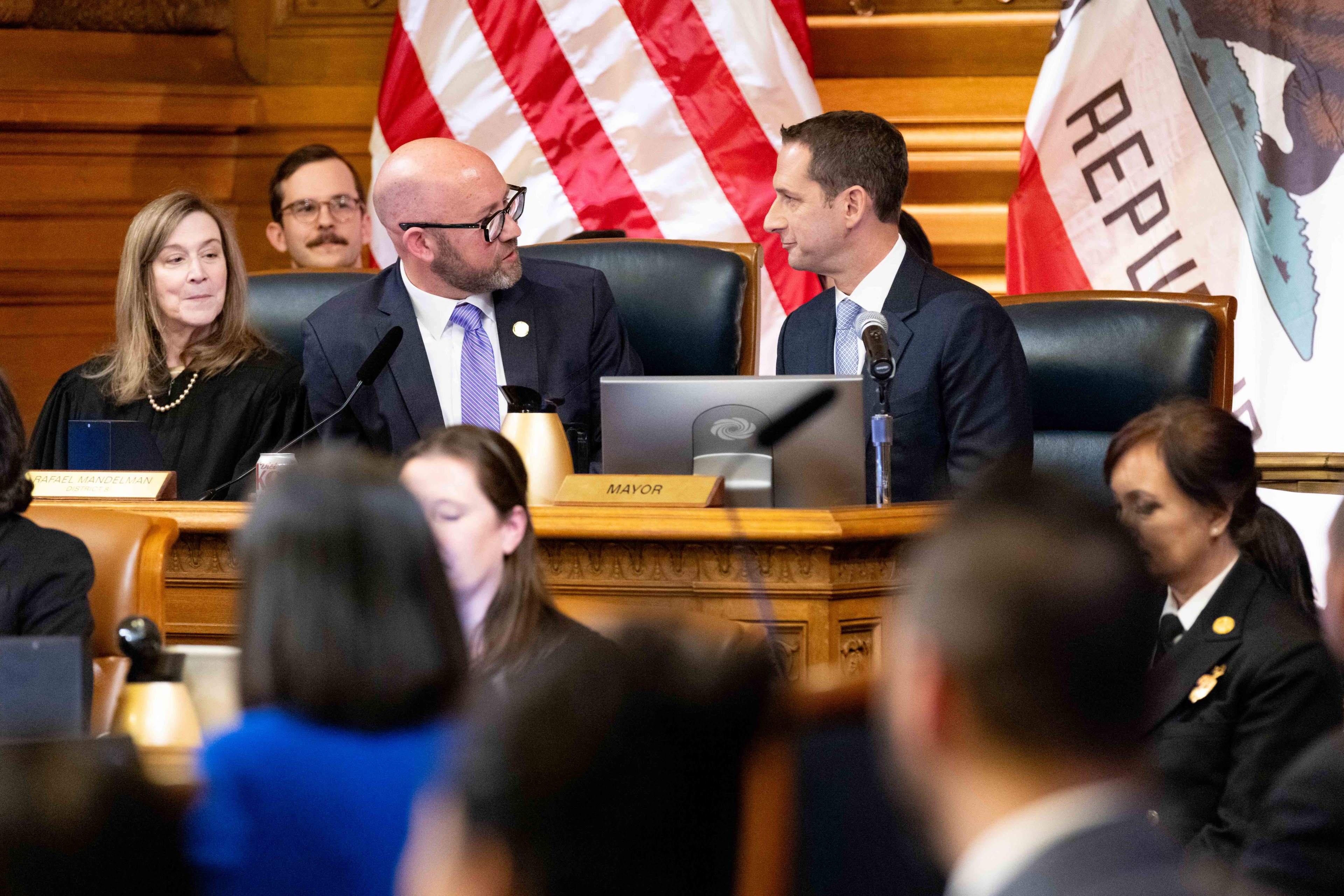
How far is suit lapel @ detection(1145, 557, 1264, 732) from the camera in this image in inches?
76.0

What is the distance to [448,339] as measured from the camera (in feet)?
11.3

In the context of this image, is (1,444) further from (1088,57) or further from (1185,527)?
(1088,57)

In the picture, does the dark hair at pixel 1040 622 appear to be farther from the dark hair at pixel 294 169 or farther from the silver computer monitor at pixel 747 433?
the dark hair at pixel 294 169

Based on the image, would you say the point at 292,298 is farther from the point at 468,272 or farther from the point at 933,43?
the point at 933,43

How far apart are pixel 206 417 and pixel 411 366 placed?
1.45 ft

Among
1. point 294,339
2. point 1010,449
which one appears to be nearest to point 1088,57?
point 1010,449

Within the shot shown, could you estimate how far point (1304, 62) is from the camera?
4.04 m

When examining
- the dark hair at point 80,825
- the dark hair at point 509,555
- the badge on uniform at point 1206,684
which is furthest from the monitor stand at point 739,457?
the dark hair at point 80,825

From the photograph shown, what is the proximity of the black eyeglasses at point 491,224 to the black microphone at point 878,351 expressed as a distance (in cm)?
101

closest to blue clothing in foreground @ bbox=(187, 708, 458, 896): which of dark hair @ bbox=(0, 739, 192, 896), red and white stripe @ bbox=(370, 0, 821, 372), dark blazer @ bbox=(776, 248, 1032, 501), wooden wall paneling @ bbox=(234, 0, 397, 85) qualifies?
dark hair @ bbox=(0, 739, 192, 896)

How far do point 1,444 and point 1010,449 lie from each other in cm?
175

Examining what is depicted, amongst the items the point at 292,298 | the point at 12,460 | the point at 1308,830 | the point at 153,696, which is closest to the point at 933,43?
the point at 292,298

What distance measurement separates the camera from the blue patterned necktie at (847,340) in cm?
325

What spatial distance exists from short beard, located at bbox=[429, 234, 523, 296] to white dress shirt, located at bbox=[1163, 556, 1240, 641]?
181 cm
